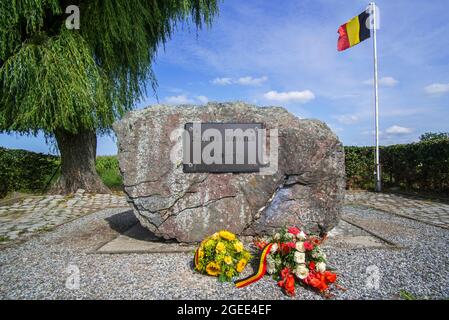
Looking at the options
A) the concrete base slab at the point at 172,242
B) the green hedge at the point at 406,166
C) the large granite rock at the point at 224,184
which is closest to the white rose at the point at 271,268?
the concrete base slab at the point at 172,242

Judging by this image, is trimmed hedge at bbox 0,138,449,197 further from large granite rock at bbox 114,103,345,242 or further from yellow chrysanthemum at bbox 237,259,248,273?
yellow chrysanthemum at bbox 237,259,248,273

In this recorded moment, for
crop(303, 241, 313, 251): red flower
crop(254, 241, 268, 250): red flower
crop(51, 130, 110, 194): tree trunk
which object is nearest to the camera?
crop(303, 241, 313, 251): red flower

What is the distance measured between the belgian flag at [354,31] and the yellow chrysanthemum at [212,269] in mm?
9591

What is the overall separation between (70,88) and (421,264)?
7.53 m

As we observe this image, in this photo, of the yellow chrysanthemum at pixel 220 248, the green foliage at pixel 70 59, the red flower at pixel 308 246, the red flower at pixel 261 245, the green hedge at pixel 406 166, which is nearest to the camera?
the red flower at pixel 308 246

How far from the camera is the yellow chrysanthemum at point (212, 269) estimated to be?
3137 mm

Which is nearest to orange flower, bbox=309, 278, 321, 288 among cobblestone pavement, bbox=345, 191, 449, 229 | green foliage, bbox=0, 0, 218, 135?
cobblestone pavement, bbox=345, 191, 449, 229

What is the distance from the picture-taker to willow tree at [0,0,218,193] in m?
7.47

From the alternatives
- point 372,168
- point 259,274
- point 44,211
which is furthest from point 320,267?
point 372,168

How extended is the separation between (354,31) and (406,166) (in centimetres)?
455

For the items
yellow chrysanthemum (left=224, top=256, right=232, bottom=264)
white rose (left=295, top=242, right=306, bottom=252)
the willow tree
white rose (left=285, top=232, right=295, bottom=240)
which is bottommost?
yellow chrysanthemum (left=224, top=256, right=232, bottom=264)

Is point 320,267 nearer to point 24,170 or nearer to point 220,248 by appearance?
point 220,248

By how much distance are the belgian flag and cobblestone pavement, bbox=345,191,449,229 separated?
4826mm

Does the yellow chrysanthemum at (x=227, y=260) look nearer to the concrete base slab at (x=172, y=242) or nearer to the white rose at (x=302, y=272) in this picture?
the white rose at (x=302, y=272)
